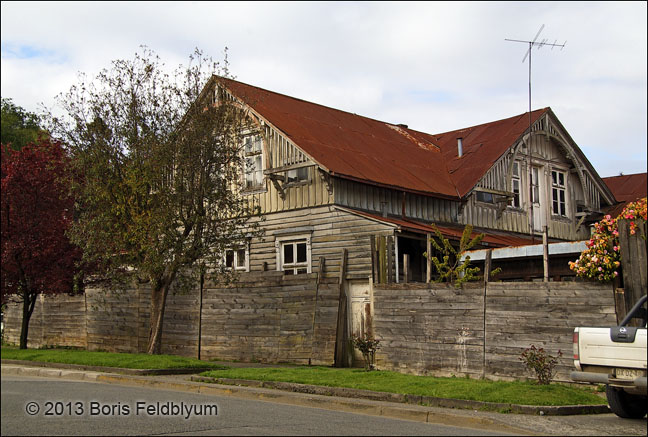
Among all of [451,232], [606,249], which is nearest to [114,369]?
[451,232]

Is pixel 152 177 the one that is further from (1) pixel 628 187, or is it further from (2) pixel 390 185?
(1) pixel 628 187

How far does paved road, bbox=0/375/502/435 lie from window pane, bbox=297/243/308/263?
31.3ft

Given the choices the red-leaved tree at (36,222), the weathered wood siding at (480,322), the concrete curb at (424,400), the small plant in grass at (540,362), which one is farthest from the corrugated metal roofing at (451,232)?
the red-leaved tree at (36,222)

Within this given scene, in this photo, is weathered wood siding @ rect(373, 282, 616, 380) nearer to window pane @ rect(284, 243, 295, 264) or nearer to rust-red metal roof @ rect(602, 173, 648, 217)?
window pane @ rect(284, 243, 295, 264)

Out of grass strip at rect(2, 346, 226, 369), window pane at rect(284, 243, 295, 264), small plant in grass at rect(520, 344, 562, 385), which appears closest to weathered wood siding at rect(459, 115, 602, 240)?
window pane at rect(284, 243, 295, 264)

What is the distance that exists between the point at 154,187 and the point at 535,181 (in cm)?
1501

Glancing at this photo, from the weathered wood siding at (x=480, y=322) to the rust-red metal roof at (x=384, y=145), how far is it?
5.82 meters

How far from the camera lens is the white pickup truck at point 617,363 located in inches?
400

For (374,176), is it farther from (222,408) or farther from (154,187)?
(222,408)

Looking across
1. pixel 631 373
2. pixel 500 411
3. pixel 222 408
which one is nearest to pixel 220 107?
pixel 222 408

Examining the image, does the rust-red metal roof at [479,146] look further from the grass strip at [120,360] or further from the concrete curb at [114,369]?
the concrete curb at [114,369]

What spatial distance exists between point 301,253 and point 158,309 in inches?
177

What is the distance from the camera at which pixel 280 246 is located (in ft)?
75.4

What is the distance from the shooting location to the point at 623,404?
10828mm
